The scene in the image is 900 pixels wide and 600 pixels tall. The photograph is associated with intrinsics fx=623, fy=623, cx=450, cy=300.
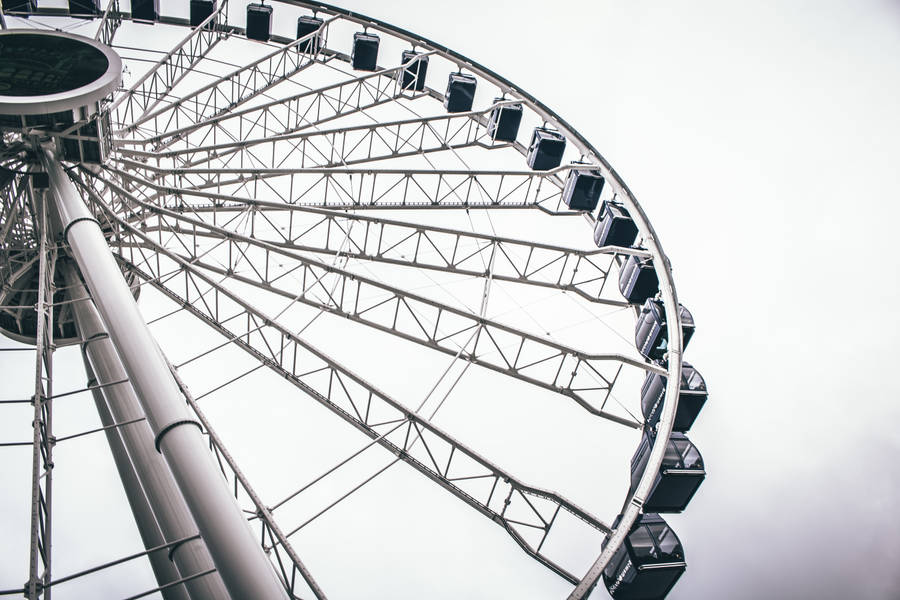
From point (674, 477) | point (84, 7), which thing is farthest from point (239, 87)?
point (674, 477)

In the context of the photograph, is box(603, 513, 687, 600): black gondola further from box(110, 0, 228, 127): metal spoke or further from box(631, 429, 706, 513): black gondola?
box(110, 0, 228, 127): metal spoke

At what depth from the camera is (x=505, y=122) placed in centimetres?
2112

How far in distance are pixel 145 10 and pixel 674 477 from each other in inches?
873

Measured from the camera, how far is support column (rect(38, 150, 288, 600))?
273 inches

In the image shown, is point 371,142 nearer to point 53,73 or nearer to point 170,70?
point 170,70

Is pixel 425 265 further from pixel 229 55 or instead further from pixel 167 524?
Result: pixel 229 55

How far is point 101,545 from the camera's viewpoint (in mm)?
40906

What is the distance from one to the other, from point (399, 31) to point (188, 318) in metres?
30.9

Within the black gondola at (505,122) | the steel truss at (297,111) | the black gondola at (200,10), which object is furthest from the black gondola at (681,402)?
the black gondola at (200,10)

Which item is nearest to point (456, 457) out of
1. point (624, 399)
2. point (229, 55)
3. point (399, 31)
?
point (624, 399)

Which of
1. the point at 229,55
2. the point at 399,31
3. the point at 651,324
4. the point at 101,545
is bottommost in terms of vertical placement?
the point at 101,545

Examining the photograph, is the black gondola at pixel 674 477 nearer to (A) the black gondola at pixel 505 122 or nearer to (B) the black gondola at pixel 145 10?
(A) the black gondola at pixel 505 122

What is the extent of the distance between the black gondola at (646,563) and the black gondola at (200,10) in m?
22.1

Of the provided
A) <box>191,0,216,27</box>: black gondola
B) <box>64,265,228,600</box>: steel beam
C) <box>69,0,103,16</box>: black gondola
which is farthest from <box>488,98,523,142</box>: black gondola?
<box>69,0,103,16</box>: black gondola
